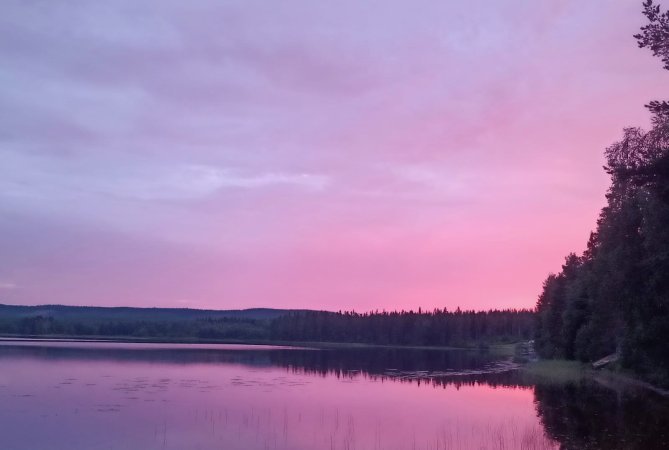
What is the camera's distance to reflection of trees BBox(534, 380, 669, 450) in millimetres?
26000

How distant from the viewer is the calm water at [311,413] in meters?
27.0

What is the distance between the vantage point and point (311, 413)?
35906 millimetres

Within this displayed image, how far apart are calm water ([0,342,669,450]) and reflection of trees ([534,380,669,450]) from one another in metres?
0.05

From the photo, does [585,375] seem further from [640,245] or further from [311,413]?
[311,413]

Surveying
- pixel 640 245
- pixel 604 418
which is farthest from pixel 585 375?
pixel 604 418

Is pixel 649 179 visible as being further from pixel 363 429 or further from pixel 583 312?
pixel 583 312

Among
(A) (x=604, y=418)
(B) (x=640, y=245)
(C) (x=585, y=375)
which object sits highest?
(B) (x=640, y=245)

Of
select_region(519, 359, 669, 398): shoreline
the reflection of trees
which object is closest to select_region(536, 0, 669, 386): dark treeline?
select_region(519, 359, 669, 398): shoreline

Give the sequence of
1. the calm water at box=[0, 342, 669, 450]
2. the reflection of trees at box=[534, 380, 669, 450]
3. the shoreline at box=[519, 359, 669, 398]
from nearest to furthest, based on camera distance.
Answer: the reflection of trees at box=[534, 380, 669, 450], the calm water at box=[0, 342, 669, 450], the shoreline at box=[519, 359, 669, 398]

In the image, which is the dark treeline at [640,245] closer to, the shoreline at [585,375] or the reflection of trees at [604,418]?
the shoreline at [585,375]

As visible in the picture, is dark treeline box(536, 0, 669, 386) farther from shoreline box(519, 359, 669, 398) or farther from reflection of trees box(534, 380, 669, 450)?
reflection of trees box(534, 380, 669, 450)

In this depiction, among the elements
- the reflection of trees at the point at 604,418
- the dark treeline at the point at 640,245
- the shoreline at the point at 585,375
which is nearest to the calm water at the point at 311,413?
the reflection of trees at the point at 604,418

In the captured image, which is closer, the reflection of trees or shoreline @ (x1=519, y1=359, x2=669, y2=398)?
the reflection of trees

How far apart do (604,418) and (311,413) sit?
1381cm
